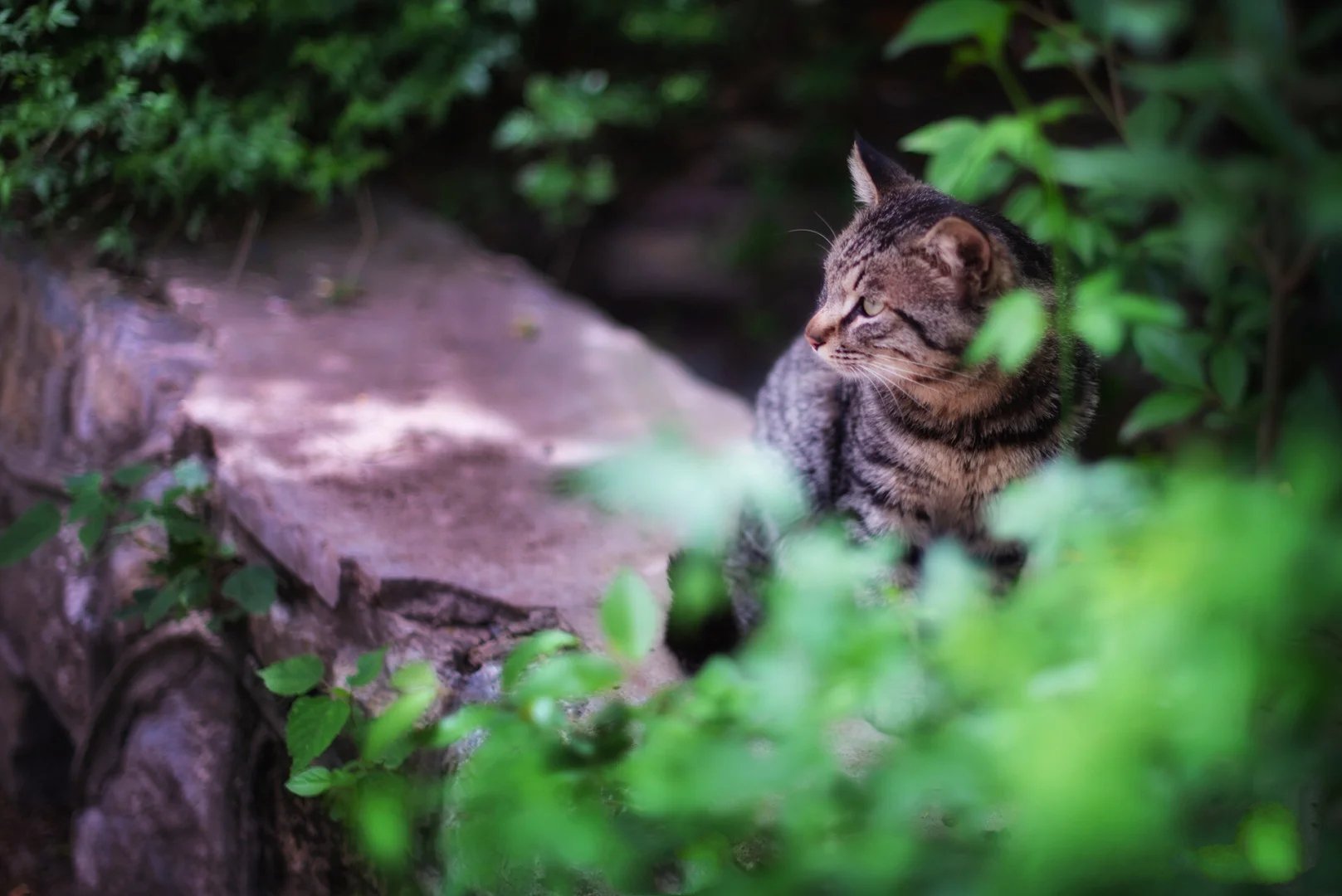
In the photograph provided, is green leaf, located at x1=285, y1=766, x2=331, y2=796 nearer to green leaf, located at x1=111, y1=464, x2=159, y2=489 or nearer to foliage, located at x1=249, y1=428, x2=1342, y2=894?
foliage, located at x1=249, y1=428, x2=1342, y2=894

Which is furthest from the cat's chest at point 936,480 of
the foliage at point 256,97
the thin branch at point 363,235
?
the thin branch at point 363,235

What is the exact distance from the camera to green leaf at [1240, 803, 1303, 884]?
94 centimetres

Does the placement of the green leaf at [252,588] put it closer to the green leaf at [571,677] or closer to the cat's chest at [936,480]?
the cat's chest at [936,480]

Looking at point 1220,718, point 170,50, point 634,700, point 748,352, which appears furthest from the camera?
point 748,352

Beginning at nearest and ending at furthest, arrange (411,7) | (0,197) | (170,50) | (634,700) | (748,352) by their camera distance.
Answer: (634,700)
(0,197)
(170,50)
(411,7)
(748,352)

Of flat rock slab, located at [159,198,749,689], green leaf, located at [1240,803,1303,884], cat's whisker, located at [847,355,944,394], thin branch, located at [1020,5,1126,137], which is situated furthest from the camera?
flat rock slab, located at [159,198,749,689]

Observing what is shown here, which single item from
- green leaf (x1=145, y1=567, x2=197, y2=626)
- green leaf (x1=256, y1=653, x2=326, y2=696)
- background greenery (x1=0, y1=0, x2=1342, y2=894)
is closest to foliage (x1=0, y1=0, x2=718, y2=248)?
background greenery (x1=0, y1=0, x2=1342, y2=894)

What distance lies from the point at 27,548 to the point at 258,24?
176cm

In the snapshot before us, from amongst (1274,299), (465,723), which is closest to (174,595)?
(465,723)

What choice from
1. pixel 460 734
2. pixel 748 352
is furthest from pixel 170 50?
pixel 748 352

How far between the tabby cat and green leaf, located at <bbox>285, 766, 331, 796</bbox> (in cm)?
91

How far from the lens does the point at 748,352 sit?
6121 mm

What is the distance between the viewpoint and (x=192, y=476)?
261cm

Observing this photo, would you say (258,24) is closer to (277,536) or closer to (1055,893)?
(277,536)
